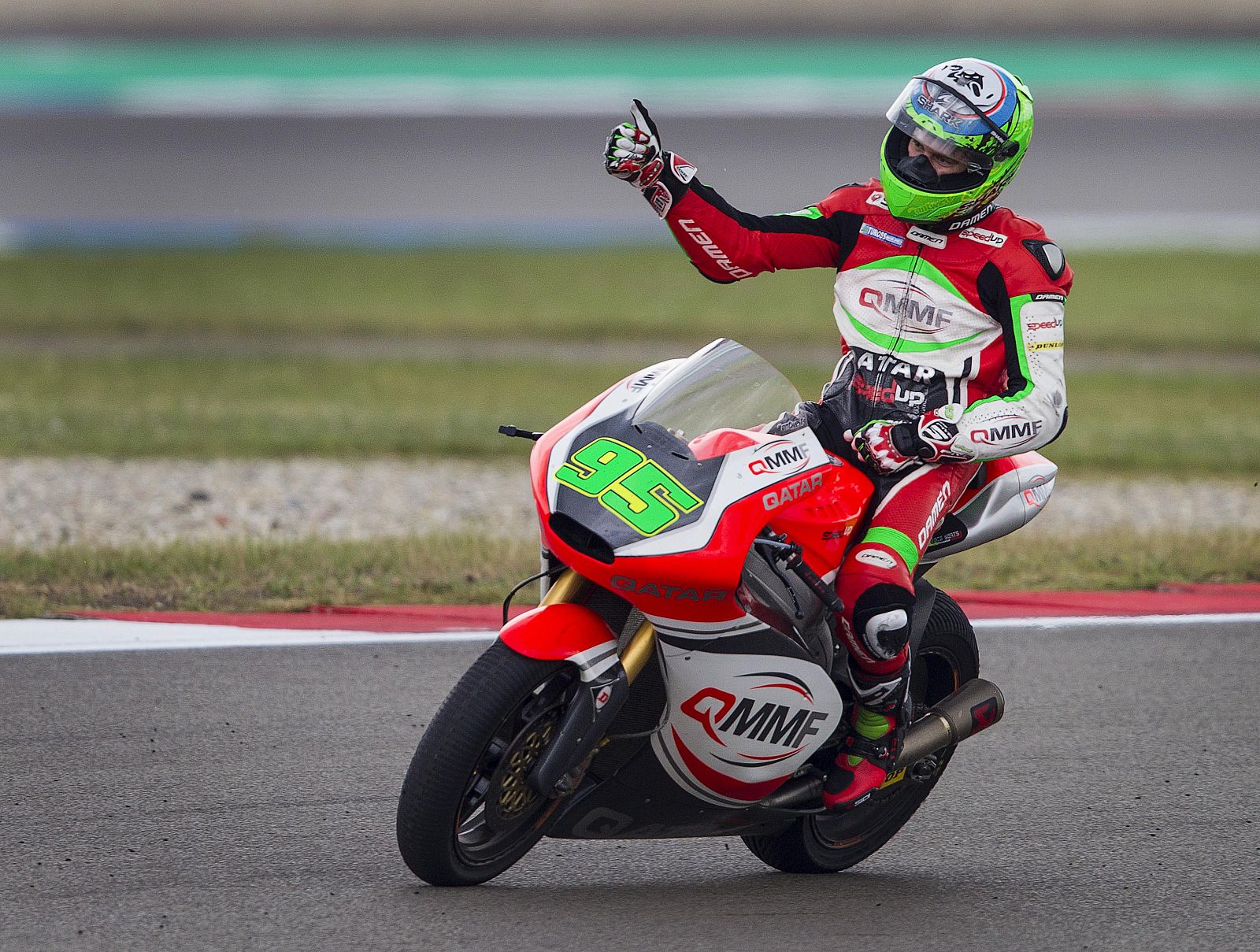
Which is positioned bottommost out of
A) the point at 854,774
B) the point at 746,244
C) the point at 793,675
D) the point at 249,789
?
the point at 249,789

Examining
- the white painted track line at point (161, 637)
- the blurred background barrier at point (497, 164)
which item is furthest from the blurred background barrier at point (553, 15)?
the white painted track line at point (161, 637)

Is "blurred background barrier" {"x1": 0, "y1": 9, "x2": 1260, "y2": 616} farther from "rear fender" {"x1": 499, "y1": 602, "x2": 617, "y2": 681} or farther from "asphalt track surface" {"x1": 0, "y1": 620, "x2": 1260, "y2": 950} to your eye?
"rear fender" {"x1": 499, "y1": 602, "x2": 617, "y2": 681}

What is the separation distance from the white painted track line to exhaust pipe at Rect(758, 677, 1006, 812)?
222 centimetres

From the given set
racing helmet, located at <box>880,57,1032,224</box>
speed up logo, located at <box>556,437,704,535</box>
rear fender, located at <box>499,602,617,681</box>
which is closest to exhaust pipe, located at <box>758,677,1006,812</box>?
rear fender, located at <box>499,602,617,681</box>

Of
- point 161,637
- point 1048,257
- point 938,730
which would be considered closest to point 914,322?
point 1048,257

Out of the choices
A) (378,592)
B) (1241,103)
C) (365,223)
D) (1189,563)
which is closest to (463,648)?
(378,592)

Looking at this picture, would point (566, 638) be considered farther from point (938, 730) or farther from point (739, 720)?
point (938, 730)

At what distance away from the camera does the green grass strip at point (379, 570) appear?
6598 millimetres

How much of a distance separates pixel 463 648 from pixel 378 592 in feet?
2.63

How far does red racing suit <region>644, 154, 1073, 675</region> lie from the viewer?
4039 millimetres

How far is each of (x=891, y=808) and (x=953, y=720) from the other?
327 millimetres

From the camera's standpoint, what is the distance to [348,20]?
2673cm

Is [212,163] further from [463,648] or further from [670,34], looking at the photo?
[463,648]

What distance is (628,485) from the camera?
3.71 meters
